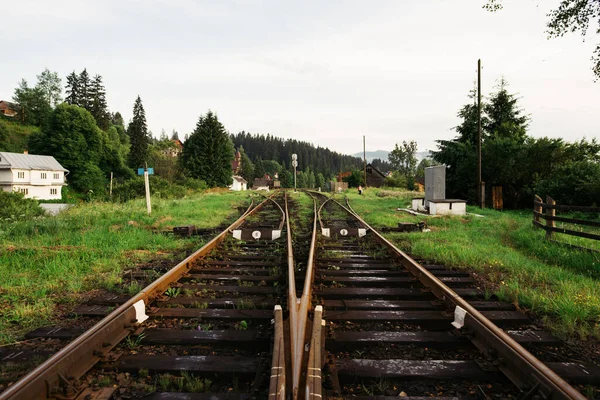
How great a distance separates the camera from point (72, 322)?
10.7 ft

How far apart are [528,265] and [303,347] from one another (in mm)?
4843

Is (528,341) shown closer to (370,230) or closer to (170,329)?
(170,329)

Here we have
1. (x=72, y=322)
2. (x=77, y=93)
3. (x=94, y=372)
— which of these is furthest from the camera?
(x=77, y=93)

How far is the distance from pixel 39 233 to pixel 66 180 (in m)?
67.9

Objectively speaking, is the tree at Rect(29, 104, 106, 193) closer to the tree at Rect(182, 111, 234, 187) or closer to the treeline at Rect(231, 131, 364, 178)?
the tree at Rect(182, 111, 234, 187)

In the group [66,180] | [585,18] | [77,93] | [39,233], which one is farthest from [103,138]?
[585,18]

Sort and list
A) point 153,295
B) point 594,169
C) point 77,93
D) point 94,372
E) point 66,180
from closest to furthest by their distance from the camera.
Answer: point 94,372
point 153,295
point 594,169
point 66,180
point 77,93

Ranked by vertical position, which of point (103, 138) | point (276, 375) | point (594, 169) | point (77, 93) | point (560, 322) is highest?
point (77, 93)

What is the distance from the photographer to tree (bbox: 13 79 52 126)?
87250mm

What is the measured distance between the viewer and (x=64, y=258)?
542 centimetres

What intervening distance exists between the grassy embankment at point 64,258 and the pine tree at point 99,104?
78699mm

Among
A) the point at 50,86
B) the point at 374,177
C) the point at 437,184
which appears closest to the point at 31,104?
the point at 50,86

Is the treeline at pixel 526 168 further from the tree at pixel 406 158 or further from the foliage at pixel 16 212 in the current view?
the tree at pixel 406 158

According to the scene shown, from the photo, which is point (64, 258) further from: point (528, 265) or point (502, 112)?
point (502, 112)
